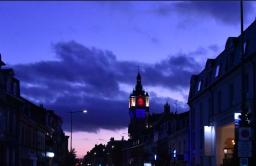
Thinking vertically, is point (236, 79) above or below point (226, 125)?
Result: above

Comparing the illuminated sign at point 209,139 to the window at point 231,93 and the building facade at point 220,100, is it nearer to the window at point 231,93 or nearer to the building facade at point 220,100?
the building facade at point 220,100

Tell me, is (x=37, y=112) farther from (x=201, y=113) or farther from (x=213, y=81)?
(x=213, y=81)

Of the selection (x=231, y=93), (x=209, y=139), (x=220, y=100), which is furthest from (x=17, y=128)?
(x=231, y=93)

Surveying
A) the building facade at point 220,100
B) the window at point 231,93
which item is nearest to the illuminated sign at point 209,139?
the building facade at point 220,100

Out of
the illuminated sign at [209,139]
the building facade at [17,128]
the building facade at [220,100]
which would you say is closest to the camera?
the building facade at [220,100]

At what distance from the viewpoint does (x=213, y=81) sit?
5353 centimetres

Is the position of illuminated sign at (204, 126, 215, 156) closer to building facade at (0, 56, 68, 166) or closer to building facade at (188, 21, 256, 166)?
building facade at (188, 21, 256, 166)

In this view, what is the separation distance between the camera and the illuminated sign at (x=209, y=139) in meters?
53.5

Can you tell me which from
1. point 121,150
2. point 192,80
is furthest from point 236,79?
point 121,150

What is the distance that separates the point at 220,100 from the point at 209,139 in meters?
3.91

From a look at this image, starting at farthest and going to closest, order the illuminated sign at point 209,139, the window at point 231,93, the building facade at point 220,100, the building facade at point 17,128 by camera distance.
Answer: the building facade at point 17,128 < the illuminated sign at point 209,139 < the window at point 231,93 < the building facade at point 220,100

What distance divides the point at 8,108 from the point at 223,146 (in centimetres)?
2075

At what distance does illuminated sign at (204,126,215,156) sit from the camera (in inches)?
2107

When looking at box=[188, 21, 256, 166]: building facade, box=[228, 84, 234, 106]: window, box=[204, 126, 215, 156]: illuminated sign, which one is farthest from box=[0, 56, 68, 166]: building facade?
box=[228, 84, 234, 106]: window
